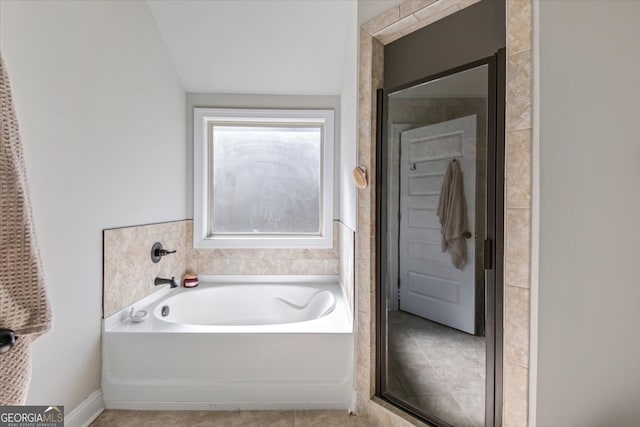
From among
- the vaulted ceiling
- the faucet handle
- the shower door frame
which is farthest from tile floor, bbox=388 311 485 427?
the vaulted ceiling

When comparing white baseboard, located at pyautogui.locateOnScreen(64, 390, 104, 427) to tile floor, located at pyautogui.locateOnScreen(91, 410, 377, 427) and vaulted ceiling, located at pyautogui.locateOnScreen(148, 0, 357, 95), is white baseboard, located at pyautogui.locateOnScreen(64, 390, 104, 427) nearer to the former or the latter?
tile floor, located at pyautogui.locateOnScreen(91, 410, 377, 427)

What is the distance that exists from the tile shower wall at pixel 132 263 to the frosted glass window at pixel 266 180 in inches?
22.3

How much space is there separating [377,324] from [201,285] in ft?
5.48

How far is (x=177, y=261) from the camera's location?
8.53ft

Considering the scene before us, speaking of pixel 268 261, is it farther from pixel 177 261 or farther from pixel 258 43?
pixel 258 43

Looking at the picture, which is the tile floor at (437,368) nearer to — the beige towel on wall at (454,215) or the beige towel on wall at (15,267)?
the beige towel on wall at (454,215)

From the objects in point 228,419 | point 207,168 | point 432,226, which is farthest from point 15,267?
point 207,168

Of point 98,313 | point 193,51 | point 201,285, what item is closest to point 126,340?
point 98,313

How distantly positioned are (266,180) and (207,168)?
0.54 metres

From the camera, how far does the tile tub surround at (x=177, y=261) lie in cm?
184
